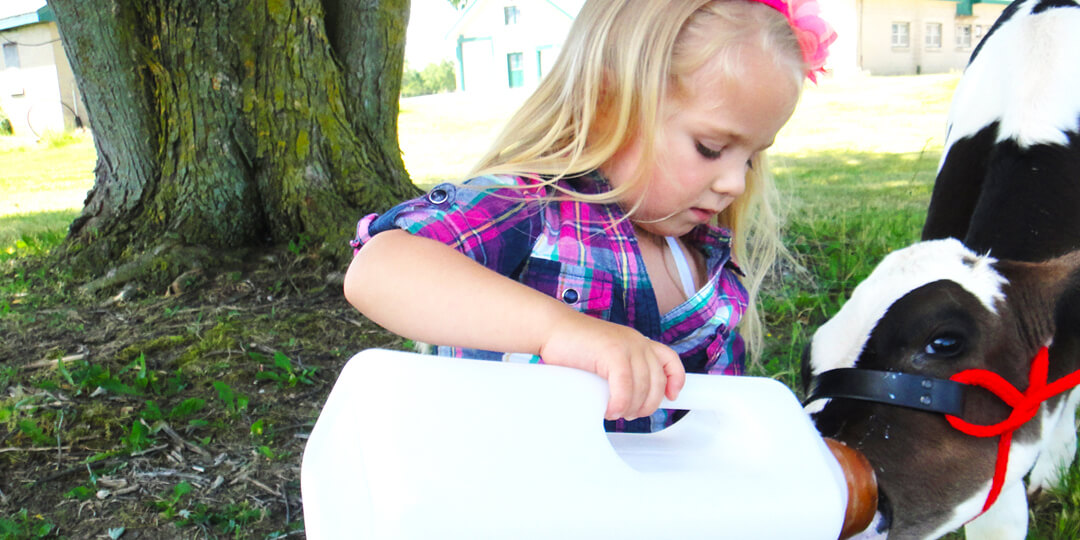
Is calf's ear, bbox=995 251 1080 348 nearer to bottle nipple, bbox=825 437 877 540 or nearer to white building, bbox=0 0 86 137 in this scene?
bottle nipple, bbox=825 437 877 540

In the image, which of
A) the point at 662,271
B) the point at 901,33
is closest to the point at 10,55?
the point at 662,271

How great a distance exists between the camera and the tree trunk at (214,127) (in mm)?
3381

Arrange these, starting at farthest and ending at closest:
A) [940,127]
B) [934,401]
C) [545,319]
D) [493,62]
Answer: [493,62], [940,127], [934,401], [545,319]

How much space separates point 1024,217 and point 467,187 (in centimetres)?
148

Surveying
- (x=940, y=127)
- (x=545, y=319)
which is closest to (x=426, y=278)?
(x=545, y=319)

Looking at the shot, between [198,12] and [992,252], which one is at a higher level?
[198,12]

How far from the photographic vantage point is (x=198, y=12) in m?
3.35

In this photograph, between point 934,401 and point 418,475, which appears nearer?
point 418,475

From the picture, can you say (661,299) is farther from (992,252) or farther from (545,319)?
(992,252)

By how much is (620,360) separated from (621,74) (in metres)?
0.56

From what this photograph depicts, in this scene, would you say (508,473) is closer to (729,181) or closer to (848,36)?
(729,181)

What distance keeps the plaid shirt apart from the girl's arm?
3.9 inches

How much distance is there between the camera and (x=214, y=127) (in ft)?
11.3

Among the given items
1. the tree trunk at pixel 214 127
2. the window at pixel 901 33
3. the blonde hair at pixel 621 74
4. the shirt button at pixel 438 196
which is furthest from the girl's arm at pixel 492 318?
the window at pixel 901 33
